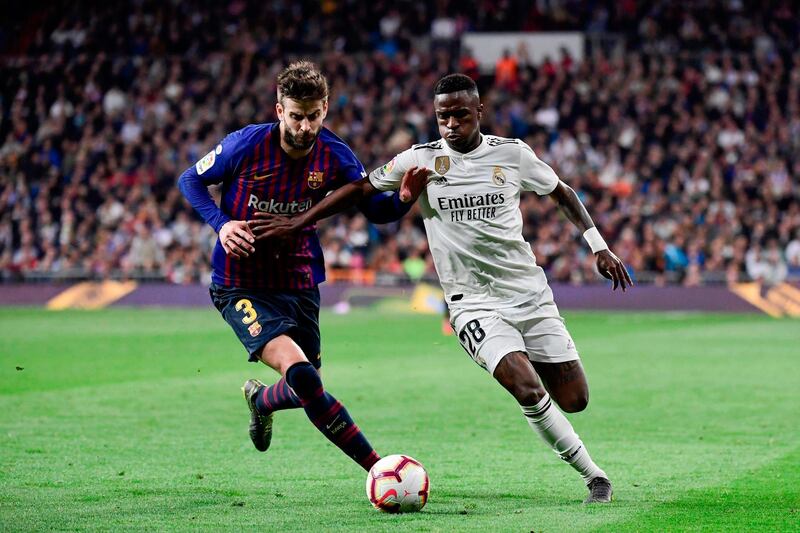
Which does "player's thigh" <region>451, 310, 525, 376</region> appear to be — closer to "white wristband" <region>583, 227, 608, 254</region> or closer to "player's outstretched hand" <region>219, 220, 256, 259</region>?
"white wristband" <region>583, 227, 608, 254</region>

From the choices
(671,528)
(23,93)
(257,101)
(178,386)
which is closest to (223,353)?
(178,386)

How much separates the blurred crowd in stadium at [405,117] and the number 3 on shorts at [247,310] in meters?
19.0

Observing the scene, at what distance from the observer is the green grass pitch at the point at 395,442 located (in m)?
6.25

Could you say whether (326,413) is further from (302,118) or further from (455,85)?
(455,85)

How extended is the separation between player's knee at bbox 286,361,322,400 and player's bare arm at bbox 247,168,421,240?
825 mm

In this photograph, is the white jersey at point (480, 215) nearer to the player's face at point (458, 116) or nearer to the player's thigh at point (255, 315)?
the player's face at point (458, 116)

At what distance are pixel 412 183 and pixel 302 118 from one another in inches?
28.9

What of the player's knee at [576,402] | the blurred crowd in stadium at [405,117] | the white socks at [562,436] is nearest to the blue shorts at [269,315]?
the white socks at [562,436]

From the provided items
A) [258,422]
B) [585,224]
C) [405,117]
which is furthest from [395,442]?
[405,117]

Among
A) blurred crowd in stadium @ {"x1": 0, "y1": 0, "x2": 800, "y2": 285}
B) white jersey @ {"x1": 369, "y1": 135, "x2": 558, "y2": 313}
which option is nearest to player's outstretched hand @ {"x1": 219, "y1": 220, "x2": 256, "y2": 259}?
white jersey @ {"x1": 369, "y1": 135, "x2": 558, "y2": 313}

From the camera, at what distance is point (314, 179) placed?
7305 mm

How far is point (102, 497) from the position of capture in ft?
22.2

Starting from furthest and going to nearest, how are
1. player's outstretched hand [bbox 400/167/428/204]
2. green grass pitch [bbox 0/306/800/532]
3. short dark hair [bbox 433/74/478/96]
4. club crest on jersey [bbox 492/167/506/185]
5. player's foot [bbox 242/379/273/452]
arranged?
player's foot [bbox 242/379/273/452] → club crest on jersey [bbox 492/167/506/185] → player's outstretched hand [bbox 400/167/428/204] → short dark hair [bbox 433/74/478/96] → green grass pitch [bbox 0/306/800/532]

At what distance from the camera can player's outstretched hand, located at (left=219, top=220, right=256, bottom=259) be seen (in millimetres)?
6801
